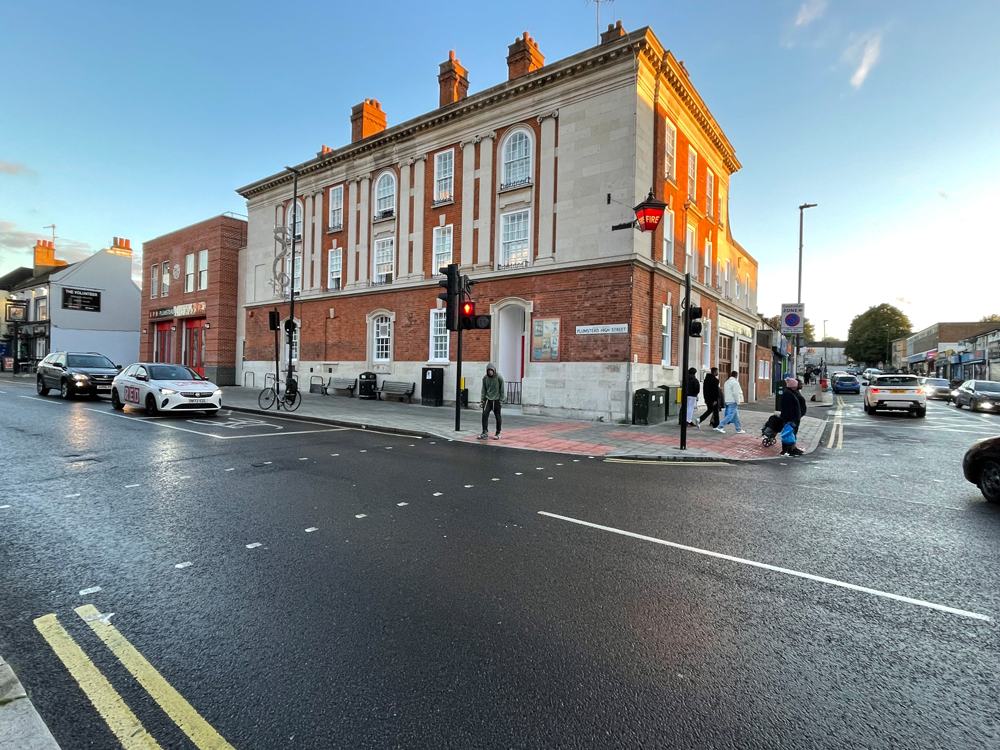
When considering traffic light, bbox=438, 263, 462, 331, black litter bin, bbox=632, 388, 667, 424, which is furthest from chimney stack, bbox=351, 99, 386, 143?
black litter bin, bbox=632, 388, 667, 424

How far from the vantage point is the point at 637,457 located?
31.7ft

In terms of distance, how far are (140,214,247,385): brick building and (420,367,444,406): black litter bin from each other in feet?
50.7

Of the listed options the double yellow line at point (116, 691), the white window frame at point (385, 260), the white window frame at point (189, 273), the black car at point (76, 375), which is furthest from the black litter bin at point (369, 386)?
the double yellow line at point (116, 691)

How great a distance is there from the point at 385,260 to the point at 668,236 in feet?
38.0

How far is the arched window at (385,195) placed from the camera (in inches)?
845

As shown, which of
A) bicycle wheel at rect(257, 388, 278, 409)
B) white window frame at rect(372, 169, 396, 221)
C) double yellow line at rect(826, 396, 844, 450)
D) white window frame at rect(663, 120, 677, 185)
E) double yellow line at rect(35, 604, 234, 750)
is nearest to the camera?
double yellow line at rect(35, 604, 234, 750)

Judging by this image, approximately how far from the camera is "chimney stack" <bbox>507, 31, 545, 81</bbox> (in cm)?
1814

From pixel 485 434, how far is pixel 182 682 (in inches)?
354

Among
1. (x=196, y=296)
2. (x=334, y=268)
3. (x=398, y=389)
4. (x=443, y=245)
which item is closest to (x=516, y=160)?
(x=443, y=245)

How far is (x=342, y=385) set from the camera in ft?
73.1

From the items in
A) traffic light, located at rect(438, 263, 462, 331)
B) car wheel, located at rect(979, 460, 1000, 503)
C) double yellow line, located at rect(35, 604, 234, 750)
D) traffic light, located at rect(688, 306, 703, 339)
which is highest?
traffic light, located at rect(438, 263, 462, 331)

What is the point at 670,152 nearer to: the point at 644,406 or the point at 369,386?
the point at 644,406

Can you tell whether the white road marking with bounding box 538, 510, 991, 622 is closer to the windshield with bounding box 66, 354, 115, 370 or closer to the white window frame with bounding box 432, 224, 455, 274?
the white window frame with bounding box 432, 224, 455, 274

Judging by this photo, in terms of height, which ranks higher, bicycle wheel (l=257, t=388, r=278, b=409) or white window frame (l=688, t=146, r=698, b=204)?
white window frame (l=688, t=146, r=698, b=204)
